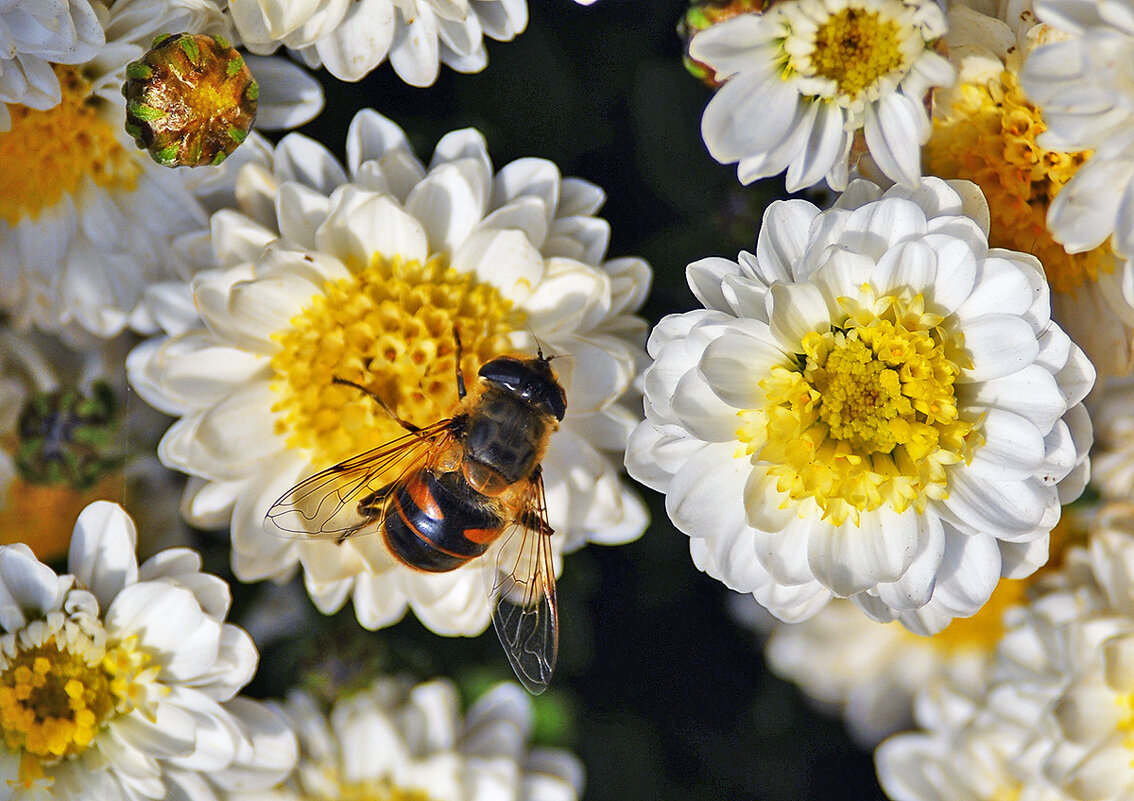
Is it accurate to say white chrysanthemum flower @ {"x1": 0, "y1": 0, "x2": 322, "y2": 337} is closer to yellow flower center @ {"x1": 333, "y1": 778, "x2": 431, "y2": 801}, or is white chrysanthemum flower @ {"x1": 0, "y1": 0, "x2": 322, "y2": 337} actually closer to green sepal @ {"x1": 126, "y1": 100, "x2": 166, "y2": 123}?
green sepal @ {"x1": 126, "y1": 100, "x2": 166, "y2": 123}

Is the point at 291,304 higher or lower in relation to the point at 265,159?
lower

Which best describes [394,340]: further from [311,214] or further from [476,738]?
[476,738]

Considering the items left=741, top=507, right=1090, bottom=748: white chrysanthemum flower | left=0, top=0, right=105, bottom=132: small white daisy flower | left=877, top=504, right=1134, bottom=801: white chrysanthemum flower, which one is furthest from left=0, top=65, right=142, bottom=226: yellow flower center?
left=877, top=504, right=1134, bottom=801: white chrysanthemum flower

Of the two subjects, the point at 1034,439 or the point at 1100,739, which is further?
the point at 1100,739

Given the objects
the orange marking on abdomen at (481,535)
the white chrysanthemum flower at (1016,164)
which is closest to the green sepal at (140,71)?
the orange marking on abdomen at (481,535)

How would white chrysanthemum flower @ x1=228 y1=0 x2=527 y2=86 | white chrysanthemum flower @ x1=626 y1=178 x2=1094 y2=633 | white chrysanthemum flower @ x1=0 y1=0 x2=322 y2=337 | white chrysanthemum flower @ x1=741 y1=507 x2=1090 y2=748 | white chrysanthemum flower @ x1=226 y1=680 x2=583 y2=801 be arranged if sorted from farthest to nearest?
white chrysanthemum flower @ x1=741 y1=507 x2=1090 y2=748 → white chrysanthemum flower @ x1=226 y1=680 x2=583 y2=801 → white chrysanthemum flower @ x1=0 y1=0 x2=322 y2=337 → white chrysanthemum flower @ x1=228 y1=0 x2=527 y2=86 → white chrysanthemum flower @ x1=626 y1=178 x2=1094 y2=633

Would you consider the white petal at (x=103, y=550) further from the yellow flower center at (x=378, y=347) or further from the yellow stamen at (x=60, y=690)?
the yellow flower center at (x=378, y=347)

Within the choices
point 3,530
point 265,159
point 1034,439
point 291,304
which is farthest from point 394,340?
point 1034,439
